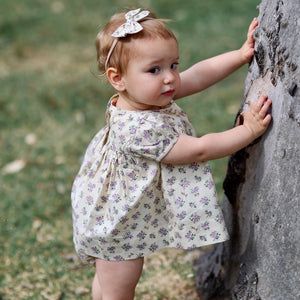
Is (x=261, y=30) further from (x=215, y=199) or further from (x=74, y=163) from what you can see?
(x=74, y=163)

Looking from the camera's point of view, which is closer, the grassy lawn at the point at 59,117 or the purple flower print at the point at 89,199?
the purple flower print at the point at 89,199

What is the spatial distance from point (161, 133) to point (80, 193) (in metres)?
0.51

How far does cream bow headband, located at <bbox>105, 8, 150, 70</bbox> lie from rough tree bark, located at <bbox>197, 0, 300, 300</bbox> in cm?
44

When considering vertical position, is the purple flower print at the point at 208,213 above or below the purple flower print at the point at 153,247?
above

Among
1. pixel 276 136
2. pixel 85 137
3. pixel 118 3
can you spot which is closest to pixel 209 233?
pixel 276 136

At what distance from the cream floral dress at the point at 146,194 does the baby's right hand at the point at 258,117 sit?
229mm

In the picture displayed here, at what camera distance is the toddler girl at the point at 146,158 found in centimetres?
180

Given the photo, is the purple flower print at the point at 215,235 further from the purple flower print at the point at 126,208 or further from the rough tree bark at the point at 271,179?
the purple flower print at the point at 126,208

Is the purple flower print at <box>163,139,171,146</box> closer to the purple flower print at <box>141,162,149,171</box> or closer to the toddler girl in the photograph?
the toddler girl

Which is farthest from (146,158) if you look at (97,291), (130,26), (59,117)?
(59,117)

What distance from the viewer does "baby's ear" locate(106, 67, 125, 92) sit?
188cm

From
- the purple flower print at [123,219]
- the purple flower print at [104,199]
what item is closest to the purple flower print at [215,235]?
the purple flower print at [123,219]

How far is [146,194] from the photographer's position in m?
1.90

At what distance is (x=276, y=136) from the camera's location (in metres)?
1.71
